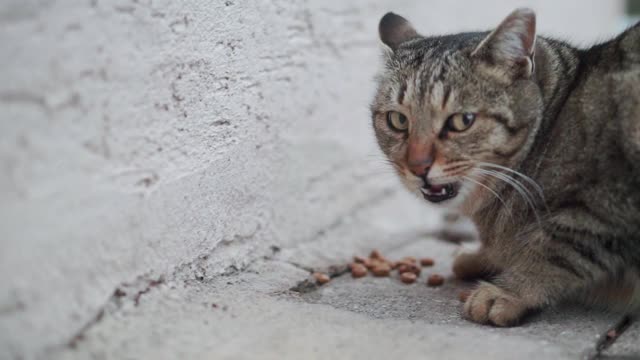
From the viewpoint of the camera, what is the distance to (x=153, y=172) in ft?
7.00

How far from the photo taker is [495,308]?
223 centimetres

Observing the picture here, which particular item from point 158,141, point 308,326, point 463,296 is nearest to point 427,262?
Answer: point 463,296

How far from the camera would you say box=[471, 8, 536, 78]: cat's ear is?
7.58ft

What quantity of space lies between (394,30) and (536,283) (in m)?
1.22

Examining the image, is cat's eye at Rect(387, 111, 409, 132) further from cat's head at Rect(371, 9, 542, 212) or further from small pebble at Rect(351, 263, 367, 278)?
small pebble at Rect(351, 263, 367, 278)

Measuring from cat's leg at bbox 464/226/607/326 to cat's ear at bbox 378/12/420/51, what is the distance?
103 centimetres

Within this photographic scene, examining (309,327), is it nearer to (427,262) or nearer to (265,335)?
(265,335)

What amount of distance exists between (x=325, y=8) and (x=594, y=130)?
138 centimetres

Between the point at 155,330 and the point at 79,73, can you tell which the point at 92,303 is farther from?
the point at 79,73

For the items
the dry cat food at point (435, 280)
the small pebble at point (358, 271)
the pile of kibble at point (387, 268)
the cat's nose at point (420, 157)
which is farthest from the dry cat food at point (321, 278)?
the cat's nose at point (420, 157)

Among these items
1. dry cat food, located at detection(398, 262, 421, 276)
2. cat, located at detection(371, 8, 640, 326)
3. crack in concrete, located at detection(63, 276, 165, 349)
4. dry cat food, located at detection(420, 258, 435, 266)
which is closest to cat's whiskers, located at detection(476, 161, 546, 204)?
cat, located at detection(371, 8, 640, 326)

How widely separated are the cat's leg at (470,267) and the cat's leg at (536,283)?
446 millimetres

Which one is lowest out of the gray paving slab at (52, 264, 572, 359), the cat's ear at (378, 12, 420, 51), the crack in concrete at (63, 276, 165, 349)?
the gray paving slab at (52, 264, 572, 359)

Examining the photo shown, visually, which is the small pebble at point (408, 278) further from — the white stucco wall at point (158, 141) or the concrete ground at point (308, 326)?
→ the white stucco wall at point (158, 141)
